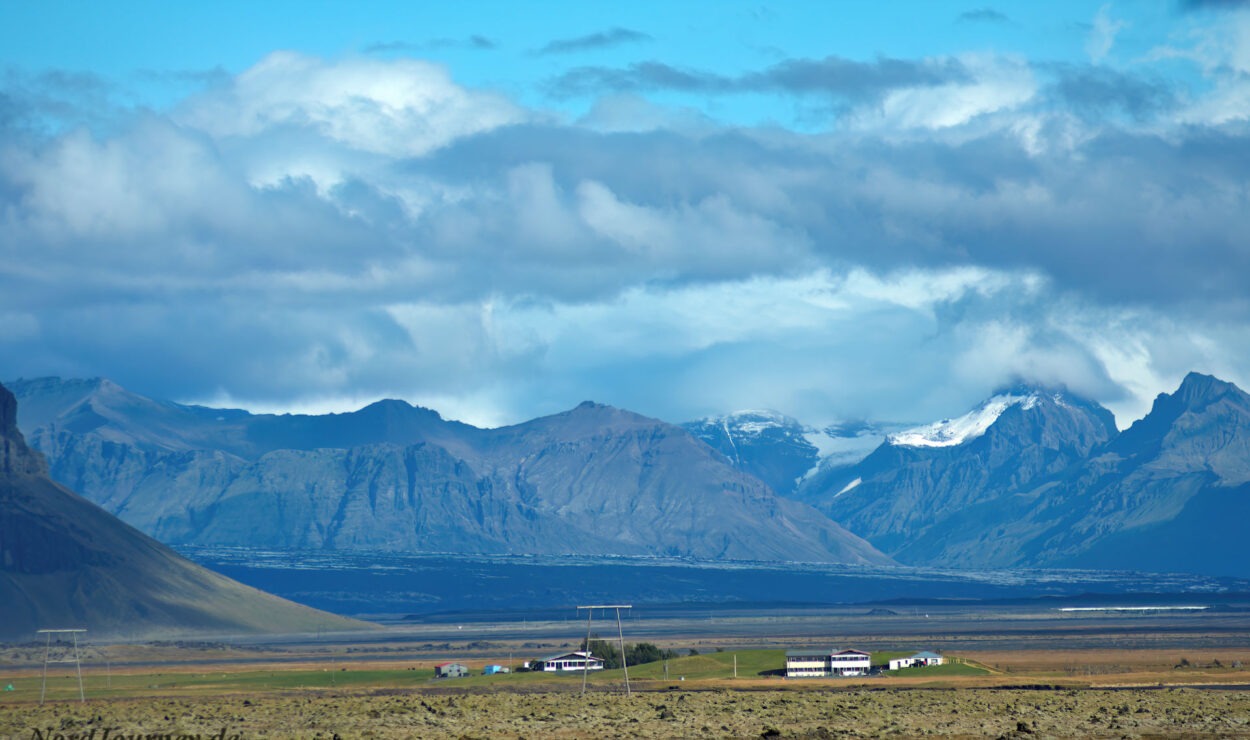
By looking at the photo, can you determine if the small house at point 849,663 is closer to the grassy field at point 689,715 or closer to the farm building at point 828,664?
the farm building at point 828,664

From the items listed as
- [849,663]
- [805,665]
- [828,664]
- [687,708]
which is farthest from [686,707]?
[849,663]

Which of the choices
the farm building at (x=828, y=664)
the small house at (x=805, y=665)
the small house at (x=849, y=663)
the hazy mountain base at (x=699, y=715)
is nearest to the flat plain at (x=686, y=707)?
the hazy mountain base at (x=699, y=715)

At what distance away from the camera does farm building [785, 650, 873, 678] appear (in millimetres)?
192125

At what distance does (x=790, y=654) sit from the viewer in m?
199

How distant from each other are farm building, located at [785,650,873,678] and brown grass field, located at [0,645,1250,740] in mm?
4602

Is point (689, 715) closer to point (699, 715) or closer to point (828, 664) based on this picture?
point (699, 715)

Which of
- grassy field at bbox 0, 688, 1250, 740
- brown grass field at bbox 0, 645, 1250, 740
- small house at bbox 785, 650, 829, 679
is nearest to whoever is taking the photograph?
grassy field at bbox 0, 688, 1250, 740

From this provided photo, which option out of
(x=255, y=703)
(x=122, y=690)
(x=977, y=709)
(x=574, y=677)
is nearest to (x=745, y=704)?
(x=977, y=709)

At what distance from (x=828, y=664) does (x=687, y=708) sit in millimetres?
65583

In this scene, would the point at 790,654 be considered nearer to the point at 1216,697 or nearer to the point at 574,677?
the point at 574,677

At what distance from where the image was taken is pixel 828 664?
194500 millimetres

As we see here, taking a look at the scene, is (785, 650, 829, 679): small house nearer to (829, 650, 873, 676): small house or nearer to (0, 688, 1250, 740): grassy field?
(829, 650, 873, 676): small house

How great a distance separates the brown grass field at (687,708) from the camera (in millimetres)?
114750

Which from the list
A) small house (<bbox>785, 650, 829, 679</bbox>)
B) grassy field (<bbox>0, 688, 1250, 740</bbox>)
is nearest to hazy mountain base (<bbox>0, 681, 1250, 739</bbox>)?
grassy field (<bbox>0, 688, 1250, 740</bbox>)
